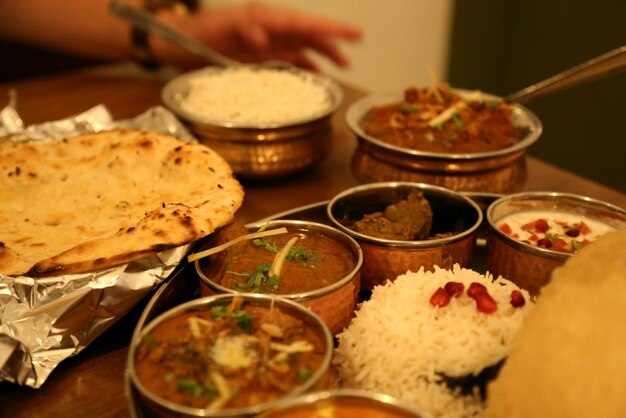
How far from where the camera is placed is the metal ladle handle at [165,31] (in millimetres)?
3395

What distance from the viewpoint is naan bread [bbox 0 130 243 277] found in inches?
66.5

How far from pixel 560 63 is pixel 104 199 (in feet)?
13.7

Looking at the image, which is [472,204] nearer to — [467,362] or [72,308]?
[467,362]

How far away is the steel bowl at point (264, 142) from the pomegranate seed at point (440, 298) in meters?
1.11

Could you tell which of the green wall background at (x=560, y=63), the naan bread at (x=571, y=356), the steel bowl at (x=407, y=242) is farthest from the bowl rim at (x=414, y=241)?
the green wall background at (x=560, y=63)

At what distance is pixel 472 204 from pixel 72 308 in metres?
1.21

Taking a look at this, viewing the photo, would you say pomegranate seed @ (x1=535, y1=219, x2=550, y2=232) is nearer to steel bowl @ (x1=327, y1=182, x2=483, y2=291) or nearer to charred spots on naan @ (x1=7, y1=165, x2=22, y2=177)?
steel bowl @ (x1=327, y1=182, x2=483, y2=291)

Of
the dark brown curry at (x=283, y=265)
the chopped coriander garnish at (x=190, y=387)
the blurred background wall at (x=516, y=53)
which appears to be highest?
the chopped coriander garnish at (x=190, y=387)

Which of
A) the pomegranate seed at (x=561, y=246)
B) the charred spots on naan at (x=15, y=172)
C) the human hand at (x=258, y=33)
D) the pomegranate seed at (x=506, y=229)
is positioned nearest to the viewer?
the pomegranate seed at (x=561, y=246)

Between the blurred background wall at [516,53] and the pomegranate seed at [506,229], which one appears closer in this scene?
the pomegranate seed at [506,229]

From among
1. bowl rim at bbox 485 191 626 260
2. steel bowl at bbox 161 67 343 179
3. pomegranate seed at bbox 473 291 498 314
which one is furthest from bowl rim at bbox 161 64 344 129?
pomegranate seed at bbox 473 291 498 314

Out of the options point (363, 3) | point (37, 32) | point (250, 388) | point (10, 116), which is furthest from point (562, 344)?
point (363, 3)

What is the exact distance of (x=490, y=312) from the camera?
161 centimetres

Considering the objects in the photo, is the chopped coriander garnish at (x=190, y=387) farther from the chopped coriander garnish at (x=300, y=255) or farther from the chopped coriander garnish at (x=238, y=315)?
the chopped coriander garnish at (x=300, y=255)
